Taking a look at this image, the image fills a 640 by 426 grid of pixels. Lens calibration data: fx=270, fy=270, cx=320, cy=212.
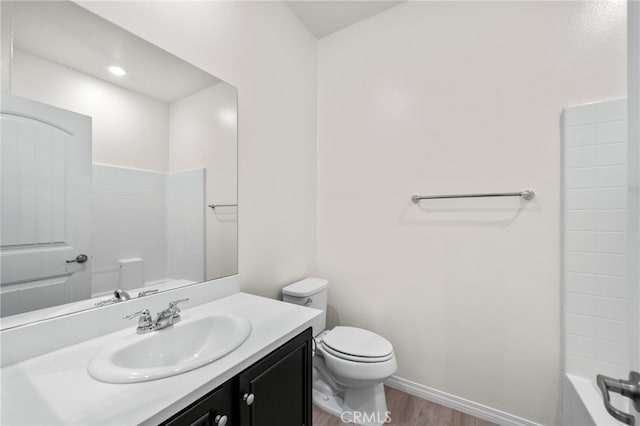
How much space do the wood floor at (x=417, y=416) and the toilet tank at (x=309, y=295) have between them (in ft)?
1.47

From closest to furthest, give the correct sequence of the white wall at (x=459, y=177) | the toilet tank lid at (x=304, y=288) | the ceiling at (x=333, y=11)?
the white wall at (x=459, y=177) < the toilet tank lid at (x=304, y=288) < the ceiling at (x=333, y=11)

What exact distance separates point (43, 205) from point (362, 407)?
1.68 metres

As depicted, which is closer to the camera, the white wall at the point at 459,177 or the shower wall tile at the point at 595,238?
the shower wall tile at the point at 595,238

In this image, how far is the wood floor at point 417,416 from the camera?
4.88 feet

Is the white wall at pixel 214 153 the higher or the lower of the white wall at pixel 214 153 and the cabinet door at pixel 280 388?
the higher

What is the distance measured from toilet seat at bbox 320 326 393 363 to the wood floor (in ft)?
1.28

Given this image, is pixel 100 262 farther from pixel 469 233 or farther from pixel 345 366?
pixel 469 233

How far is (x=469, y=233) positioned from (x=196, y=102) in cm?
160

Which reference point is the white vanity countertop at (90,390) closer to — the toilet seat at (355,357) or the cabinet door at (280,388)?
the cabinet door at (280,388)

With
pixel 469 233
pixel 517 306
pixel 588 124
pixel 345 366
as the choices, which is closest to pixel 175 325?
pixel 345 366

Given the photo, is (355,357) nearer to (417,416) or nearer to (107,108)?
(417,416)

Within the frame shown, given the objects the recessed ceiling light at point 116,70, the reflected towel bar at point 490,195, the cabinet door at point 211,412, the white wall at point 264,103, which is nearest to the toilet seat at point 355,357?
the white wall at point 264,103

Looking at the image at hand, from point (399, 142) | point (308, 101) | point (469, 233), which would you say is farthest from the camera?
point (308, 101)

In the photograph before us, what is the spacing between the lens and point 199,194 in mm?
1280
